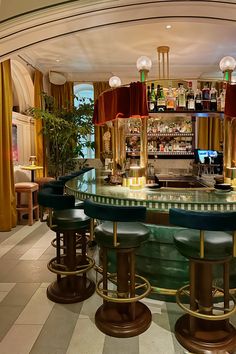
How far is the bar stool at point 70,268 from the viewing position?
2752 mm

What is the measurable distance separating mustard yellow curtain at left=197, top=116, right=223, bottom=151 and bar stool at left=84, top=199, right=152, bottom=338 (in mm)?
4401

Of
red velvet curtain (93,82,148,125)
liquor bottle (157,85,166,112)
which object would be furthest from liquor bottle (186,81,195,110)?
red velvet curtain (93,82,148,125)

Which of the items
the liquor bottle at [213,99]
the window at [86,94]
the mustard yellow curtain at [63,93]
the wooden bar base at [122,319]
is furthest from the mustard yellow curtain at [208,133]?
the wooden bar base at [122,319]

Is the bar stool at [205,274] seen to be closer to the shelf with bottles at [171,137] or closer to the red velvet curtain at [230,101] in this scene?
the red velvet curtain at [230,101]

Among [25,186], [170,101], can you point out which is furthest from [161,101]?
[25,186]

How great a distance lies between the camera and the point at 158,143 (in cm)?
619

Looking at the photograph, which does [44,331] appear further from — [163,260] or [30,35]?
[30,35]

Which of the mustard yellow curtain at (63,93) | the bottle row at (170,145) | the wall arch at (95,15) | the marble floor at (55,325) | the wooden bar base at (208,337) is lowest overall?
the marble floor at (55,325)

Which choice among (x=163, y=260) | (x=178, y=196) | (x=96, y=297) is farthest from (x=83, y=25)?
(x=96, y=297)

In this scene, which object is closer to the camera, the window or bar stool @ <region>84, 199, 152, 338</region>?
bar stool @ <region>84, 199, 152, 338</region>

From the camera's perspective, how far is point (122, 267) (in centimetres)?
243

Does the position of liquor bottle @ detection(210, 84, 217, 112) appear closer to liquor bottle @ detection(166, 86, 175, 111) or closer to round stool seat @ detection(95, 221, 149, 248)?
liquor bottle @ detection(166, 86, 175, 111)

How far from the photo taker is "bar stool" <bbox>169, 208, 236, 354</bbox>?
1.89 m

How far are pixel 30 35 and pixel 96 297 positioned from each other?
2696 millimetres
